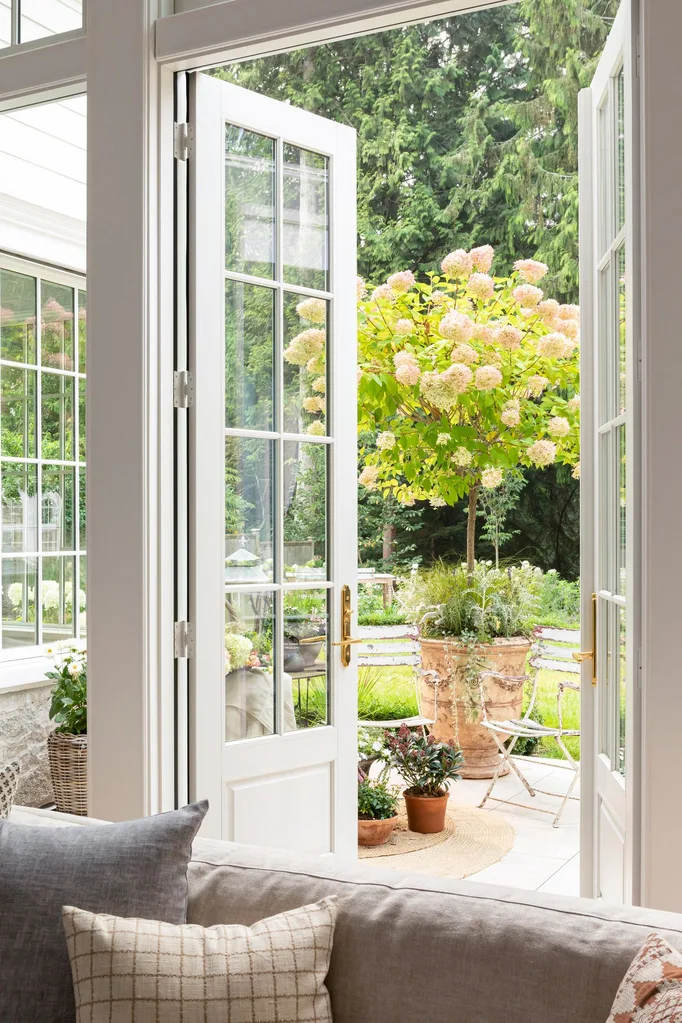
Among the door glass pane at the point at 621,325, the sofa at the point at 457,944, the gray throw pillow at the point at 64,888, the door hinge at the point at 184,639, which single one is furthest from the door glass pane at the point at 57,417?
the sofa at the point at 457,944

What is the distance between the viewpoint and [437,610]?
6180 mm

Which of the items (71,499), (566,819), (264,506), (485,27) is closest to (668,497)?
(264,506)

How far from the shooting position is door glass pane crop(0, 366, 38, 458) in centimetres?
463

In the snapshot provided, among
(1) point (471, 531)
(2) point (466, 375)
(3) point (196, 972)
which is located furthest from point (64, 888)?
(1) point (471, 531)

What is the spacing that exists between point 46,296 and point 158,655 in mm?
2698

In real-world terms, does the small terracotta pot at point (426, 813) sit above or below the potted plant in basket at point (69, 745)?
below

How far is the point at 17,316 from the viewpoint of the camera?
4.63m

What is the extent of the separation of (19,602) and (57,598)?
0.24 metres

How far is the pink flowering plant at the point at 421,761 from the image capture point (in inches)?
174

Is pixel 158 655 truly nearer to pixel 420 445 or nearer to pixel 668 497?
pixel 668 497

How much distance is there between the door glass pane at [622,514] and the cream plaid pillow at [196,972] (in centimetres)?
134

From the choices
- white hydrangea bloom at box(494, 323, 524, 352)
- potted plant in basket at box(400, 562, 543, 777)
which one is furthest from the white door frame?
potted plant in basket at box(400, 562, 543, 777)

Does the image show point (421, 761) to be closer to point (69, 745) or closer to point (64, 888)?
point (69, 745)

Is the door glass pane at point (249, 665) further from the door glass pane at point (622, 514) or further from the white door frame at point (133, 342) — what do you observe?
the door glass pane at point (622, 514)
